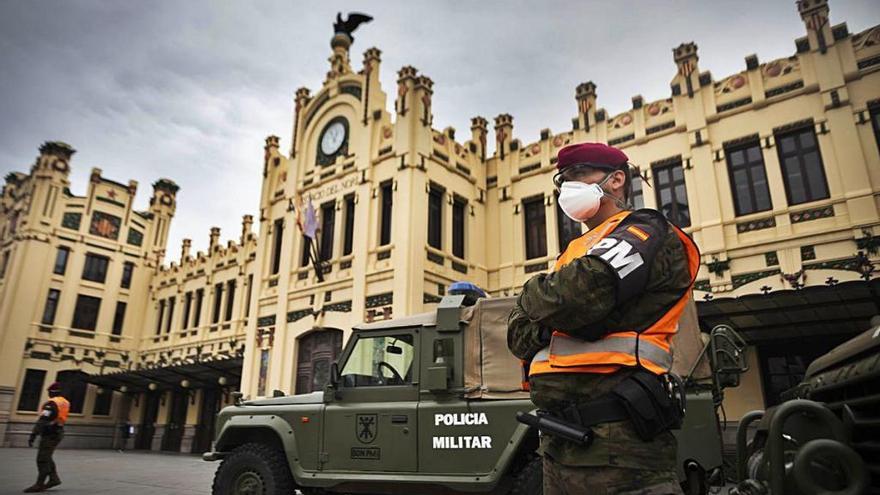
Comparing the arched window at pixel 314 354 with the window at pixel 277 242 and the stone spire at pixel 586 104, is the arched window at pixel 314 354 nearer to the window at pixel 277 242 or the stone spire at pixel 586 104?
the window at pixel 277 242

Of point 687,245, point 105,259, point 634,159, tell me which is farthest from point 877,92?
point 105,259

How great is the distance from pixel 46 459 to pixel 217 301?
16763mm

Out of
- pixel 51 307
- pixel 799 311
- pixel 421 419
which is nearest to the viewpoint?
pixel 421 419

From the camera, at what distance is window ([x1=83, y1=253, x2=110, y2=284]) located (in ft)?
91.0

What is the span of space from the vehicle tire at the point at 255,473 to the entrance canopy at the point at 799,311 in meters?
7.50

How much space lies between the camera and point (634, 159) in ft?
45.7

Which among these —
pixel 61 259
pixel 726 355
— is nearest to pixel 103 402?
pixel 61 259

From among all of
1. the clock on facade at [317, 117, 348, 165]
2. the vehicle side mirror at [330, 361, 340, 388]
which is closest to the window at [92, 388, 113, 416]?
the clock on facade at [317, 117, 348, 165]

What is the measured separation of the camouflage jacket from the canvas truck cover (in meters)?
2.92

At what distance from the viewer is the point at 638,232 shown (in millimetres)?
2082

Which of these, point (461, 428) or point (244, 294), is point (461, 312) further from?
point (244, 294)

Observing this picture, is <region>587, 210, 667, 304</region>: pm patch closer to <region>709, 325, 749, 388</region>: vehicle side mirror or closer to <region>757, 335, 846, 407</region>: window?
<region>709, 325, 749, 388</region>: vehicle side mirror

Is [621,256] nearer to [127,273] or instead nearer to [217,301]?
[217,301]

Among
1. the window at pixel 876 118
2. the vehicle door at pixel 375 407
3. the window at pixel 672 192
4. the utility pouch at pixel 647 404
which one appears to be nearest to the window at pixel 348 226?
the window at pixel 672 192
